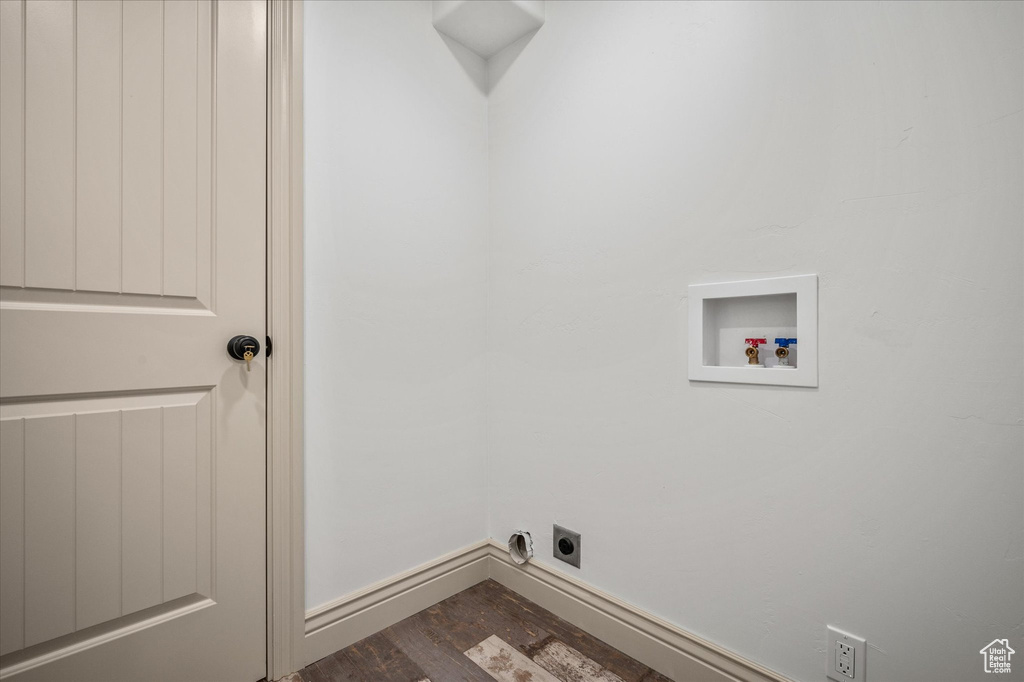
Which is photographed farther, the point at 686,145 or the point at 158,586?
the point at 686,145

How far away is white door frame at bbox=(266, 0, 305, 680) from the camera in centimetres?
132

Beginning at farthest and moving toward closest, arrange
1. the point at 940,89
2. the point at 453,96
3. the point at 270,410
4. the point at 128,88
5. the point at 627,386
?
the point at 453,96, the point at 627,386, the point at 270,410, the point at 128,88, the point at 940,89

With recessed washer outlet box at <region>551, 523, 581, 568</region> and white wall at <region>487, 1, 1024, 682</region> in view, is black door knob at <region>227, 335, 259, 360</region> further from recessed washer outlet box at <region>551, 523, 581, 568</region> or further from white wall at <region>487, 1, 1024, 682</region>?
recessed washer outlet box at <region>551, 523, 581, 568</region>

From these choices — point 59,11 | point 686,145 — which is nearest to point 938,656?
point 686,145

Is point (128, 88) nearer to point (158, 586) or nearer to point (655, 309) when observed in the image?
point (158, 586)

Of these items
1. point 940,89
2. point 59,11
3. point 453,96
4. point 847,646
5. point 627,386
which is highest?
point 453,96

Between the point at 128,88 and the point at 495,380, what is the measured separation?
4.34 ft

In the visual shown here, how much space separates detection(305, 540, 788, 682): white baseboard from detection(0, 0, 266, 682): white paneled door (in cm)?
22

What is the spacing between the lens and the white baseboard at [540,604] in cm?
130

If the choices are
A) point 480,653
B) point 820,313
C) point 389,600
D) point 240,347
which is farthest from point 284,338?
point 820,313

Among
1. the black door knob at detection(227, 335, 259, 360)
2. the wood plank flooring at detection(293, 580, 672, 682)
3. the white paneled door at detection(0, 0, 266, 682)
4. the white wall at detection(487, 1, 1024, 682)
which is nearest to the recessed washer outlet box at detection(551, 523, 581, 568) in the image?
the white wall at detection(487, 1, 1024, 682)

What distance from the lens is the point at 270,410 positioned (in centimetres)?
133

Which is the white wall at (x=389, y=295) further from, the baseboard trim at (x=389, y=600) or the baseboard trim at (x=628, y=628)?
the baseboard trim at (x=628, y=628)

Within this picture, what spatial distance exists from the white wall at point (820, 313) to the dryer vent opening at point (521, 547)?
46 mm
